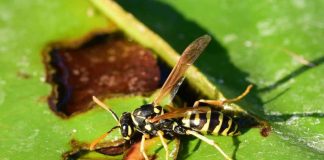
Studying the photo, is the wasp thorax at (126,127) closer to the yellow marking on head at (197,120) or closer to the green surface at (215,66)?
the green surface at (215,66)

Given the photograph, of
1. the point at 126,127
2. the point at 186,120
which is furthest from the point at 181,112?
the point at 126,127

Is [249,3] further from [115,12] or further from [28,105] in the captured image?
[28,105]

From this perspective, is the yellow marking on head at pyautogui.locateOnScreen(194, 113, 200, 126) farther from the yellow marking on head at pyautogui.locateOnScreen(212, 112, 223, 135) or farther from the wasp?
the yellow marking on head at pyautogui.locateOnScreen(212, 112, 223, 135)

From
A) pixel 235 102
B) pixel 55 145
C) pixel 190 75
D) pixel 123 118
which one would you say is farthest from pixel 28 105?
pixel 235 102

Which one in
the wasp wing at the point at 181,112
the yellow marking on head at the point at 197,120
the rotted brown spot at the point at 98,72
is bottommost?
the rotted brown spot at the point at 98,72

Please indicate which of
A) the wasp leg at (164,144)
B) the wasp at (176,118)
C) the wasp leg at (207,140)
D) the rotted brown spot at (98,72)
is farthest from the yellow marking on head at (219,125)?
the rotted brown spot at (98,72)

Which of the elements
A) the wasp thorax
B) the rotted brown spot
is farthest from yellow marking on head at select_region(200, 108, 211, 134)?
the rotted brown spot
